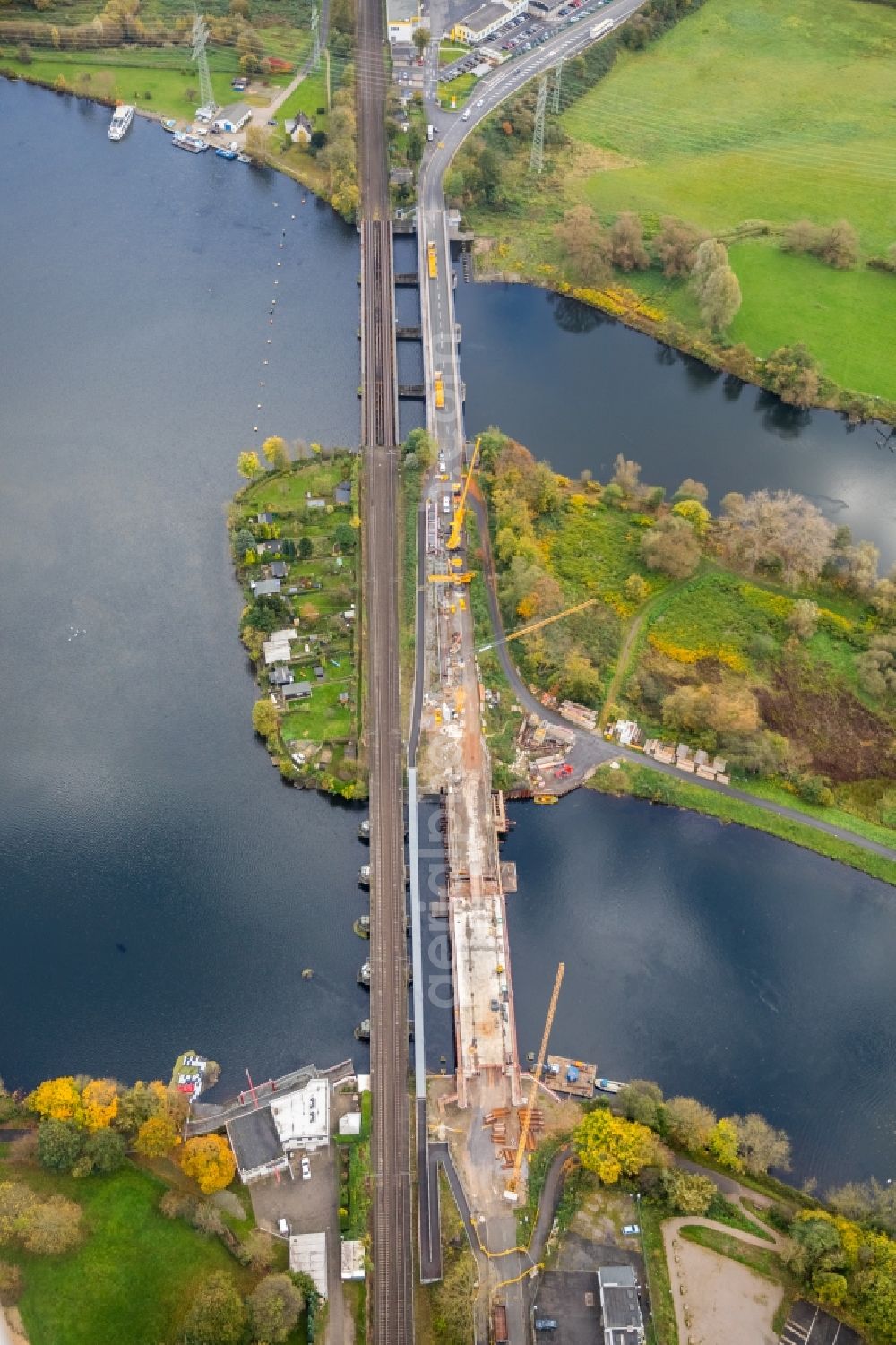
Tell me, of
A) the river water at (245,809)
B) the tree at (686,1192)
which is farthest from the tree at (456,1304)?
the river water at (245,809)

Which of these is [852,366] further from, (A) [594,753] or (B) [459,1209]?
(B) [459,1209]

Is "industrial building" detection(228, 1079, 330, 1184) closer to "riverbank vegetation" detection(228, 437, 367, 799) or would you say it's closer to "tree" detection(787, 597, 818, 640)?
"riverbank vegetation" detection(228, 437, 367, 799)

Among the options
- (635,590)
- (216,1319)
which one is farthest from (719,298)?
(216,1319)

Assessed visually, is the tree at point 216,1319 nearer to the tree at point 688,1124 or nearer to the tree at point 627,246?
the tree at point 688,1124

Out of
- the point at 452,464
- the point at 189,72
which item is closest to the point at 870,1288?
the point at 452,464

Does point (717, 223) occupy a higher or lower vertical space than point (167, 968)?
higher

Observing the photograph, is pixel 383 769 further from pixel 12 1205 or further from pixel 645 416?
pixel 645 416

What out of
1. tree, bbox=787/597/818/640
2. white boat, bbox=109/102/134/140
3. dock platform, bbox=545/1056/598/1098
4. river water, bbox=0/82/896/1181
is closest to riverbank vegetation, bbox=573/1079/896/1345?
dock platform, bbox=545/1056/598/1098
